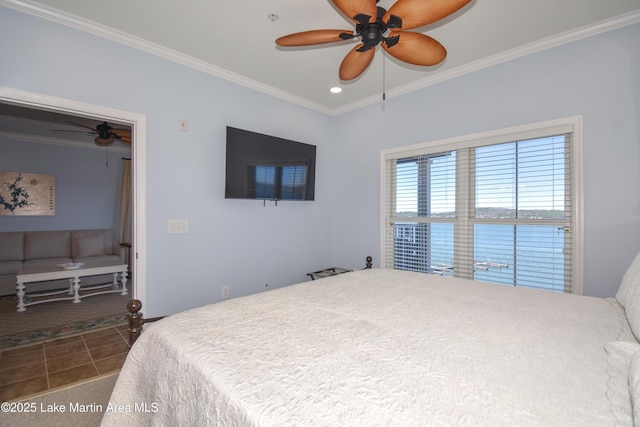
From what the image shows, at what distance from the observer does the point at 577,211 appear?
230 cm

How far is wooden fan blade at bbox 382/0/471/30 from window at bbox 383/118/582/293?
1599 millimetres

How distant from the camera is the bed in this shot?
0.68 metres

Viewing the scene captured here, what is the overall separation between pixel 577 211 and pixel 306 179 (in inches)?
105

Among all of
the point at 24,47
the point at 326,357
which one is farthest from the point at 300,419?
the point at 24,47

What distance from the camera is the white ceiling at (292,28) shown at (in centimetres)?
202

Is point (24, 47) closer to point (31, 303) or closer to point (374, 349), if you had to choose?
point (374, 349)

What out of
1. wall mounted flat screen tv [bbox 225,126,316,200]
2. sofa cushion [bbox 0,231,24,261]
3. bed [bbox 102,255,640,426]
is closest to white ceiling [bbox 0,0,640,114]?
wall mounted flat screen tv [bbox 225,126,316,200]

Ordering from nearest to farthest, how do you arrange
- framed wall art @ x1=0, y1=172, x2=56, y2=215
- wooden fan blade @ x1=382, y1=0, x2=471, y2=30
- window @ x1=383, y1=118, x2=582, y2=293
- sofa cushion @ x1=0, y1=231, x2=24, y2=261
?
wooden fan blade @ x1=382, y1=0, x2=471, y2=30
window @ x1=383, y1=118, x2=582, y2=293
sofa cushion @ x1=0, y1=231, x2=24, y2=261
framed wall art @ x1=0, y1=172, x2=56, y2=215

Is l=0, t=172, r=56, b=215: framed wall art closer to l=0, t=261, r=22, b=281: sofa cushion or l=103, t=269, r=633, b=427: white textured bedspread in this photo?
l=0, t=261, r=22, b=281: sofa cushion

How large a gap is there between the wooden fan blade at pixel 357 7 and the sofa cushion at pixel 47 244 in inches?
231

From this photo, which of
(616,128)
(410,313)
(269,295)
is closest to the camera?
(410,313)

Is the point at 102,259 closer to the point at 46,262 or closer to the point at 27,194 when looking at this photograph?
the point at 46,262

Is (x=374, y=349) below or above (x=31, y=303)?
above

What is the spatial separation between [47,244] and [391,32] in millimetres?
6056
